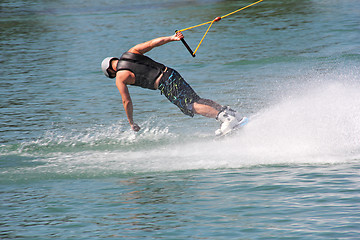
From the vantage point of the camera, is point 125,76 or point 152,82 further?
point 152,82

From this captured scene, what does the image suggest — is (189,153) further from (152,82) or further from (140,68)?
(140,68)

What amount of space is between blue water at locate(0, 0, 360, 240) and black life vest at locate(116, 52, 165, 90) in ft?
3.33

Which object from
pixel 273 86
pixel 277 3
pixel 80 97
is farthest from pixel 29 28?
pixel 273 86

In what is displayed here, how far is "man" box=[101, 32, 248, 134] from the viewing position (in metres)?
8.78

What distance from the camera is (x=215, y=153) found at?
8.87m

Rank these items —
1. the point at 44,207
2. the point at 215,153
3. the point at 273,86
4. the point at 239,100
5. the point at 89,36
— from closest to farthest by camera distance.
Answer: the point at 44,207
the point at 215,153
the point at 239,100
the point at 273,86
the point at 89,36

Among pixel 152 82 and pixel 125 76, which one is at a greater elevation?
pixel 125 76

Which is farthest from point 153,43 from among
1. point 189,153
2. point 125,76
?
point 189,153

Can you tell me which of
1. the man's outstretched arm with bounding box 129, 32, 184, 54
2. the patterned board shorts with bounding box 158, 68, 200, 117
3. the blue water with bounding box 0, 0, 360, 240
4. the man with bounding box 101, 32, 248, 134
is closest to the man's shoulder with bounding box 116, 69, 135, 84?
the man with bounding box 101, 32, 248, 134

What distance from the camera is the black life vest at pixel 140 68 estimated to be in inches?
346

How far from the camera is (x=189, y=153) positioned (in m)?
8.99

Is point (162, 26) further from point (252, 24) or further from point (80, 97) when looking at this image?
point (80, 97)

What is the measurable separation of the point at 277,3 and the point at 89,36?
10.8 metres

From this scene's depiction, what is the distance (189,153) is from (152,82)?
1.08 meters
